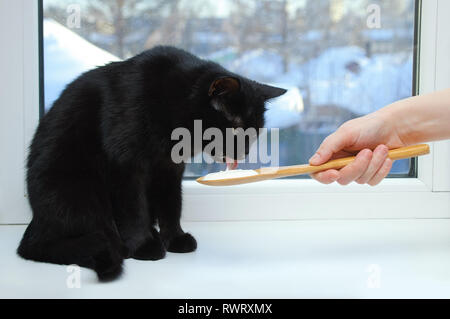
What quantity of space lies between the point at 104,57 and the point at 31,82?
0.68 ft

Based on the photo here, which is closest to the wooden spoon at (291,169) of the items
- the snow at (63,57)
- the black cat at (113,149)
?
the black cat at (113,149)

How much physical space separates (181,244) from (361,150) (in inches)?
17.3

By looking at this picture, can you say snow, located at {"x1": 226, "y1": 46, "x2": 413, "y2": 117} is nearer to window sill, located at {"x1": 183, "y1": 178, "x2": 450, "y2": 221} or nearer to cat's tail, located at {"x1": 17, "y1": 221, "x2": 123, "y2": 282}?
window sill, located at {"x1": 183, "y1": 178, "x2": 450, "y2": 221}

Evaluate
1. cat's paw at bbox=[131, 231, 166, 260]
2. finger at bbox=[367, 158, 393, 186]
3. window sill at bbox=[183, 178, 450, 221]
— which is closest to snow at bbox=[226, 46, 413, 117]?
window sill at bbox=[183, 178, 450, 221]

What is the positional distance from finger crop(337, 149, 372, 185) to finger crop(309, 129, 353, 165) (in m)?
0.04

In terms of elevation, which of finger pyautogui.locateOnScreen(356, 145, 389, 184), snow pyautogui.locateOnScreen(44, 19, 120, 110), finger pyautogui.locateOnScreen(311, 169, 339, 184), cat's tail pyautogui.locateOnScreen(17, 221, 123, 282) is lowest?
cat's tail pyautogui.locateOnScreen(17, 221, 123, 282)

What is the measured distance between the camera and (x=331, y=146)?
937 mm

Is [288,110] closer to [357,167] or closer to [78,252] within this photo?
[357,167]

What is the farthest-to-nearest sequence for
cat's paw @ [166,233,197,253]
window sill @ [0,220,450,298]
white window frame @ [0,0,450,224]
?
white window frame @ [0,0,450,224] → cat's paw @ [166,233,197,253] → window sill @ [0,220,450,298]

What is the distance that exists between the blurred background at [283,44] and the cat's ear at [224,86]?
0.95ft

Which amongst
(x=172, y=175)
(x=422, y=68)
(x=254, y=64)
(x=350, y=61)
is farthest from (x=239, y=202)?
(x=422, y=68)

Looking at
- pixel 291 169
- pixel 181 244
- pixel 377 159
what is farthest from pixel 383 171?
pixel 181 244

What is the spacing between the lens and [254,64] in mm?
1321

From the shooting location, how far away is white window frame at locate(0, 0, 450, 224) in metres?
1.25
